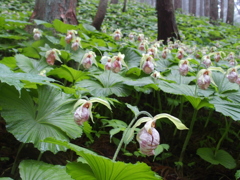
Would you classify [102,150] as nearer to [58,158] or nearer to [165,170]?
[58,158]

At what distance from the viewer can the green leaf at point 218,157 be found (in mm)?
1917

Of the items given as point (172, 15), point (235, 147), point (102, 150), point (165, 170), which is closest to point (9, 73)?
point (102, 150)

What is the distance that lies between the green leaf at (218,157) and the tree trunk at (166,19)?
4085 millimetres

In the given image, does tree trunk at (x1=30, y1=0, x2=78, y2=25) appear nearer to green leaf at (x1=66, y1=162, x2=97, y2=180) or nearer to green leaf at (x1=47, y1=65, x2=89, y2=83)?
green leaf at (x1=47, y1=65, x2=89, y2=83)

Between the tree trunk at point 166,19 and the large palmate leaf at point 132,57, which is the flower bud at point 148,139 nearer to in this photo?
the large palmate leaf at point 132,57

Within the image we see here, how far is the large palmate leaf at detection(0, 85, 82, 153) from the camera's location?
137 centimetres

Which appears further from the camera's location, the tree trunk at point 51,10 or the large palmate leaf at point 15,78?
the tree trunk at point 51,10

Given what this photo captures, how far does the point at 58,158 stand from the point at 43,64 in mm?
1427

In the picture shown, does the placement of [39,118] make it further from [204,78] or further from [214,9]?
[214,9]

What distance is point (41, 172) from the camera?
1208mm

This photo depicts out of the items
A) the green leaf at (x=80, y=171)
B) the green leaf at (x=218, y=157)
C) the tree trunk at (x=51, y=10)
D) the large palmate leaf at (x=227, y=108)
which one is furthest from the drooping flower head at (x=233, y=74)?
the tree trunk at (x=51, y=10)

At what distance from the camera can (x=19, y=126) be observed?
1.40 metres

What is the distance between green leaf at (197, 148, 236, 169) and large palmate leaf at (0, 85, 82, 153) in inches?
45.9

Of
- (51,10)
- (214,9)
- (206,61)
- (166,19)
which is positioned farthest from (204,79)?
(214,9)
